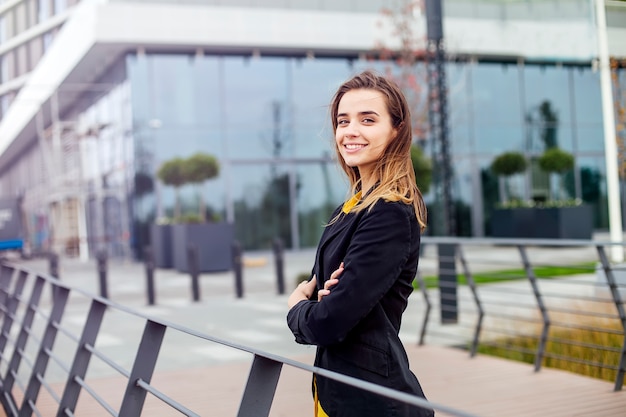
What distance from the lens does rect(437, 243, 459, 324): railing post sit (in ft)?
28.1

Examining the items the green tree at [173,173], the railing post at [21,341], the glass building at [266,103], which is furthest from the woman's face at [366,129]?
the glass building at [266,103]

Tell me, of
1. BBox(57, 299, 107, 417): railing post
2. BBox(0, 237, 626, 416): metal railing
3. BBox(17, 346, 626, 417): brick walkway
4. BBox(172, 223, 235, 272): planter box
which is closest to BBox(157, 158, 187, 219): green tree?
BBox(172, 223, 235, 272): planter box

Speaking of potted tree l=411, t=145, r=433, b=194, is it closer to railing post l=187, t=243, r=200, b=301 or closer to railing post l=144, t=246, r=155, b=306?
railing post l=187, t=243, r=200, b=301

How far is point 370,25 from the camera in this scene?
2245cm

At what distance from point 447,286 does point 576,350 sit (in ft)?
6.58

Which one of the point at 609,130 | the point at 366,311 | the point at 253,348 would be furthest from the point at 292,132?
the point at 366,311

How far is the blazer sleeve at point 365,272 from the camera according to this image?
200 cm

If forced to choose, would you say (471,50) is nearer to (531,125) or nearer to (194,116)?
(531,125)

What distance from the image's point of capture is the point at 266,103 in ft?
74.1

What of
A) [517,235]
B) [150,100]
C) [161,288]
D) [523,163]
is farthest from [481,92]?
[161,288]

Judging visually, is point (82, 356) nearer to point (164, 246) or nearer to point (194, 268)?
point (194, 268)

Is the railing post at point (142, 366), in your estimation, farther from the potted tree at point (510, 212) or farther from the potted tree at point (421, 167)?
the potted tree at point (510, 212)

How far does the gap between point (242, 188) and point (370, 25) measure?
18.8 ft

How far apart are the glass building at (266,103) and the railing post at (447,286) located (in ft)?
32.9
